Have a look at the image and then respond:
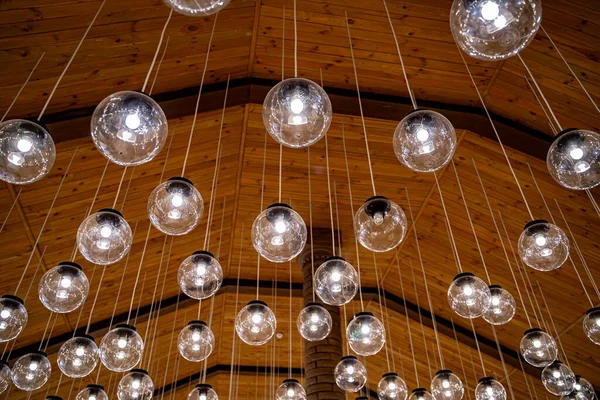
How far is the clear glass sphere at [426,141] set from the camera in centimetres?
270

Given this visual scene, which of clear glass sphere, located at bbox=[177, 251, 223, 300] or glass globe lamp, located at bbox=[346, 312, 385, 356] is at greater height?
clear glass sphere, located at bbox=[177, 251, 223, 300]

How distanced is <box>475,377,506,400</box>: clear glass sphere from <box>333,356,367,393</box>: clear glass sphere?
113cm

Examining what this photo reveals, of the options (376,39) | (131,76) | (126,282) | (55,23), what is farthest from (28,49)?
(126,282)

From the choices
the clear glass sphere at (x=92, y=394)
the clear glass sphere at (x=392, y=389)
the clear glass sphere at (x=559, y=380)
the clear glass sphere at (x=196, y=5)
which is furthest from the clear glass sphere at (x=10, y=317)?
the clear glass sphere at (x=559, y=380)

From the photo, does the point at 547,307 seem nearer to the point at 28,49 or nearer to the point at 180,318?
the point at 180,318

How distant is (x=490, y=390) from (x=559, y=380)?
0.81m

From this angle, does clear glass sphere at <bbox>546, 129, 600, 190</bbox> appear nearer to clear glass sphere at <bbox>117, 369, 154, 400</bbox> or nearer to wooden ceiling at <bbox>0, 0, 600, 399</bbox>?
wooden ceiling at <bbox>0, 0, 600, 399</bbox>

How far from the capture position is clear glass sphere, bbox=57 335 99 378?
166 inches

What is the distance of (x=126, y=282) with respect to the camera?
721 cm

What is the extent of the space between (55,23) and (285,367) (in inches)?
364

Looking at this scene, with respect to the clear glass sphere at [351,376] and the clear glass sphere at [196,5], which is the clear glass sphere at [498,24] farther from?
the clear glass sphere at [351,376]

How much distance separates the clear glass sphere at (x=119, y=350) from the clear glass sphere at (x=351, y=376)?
1.98 m

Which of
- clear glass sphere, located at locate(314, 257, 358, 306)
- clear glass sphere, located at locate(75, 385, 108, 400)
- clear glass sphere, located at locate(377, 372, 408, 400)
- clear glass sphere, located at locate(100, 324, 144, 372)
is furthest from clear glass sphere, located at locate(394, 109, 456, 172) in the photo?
clear glass sphere, located at locate(75, 385, 108, 400)

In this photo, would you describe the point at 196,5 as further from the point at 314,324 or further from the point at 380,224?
the point at 314,324
